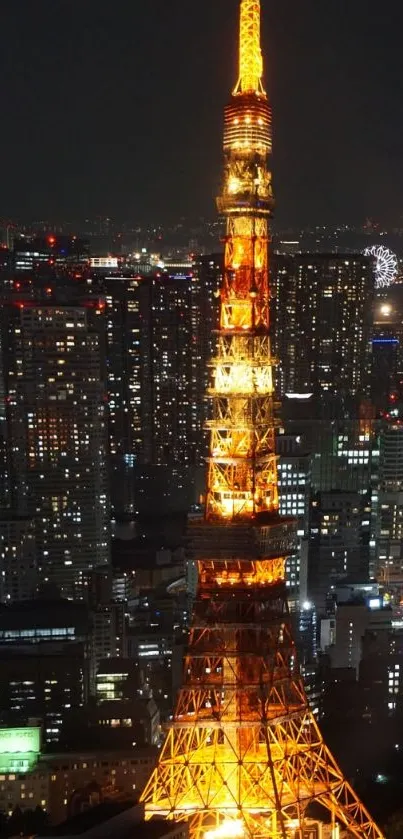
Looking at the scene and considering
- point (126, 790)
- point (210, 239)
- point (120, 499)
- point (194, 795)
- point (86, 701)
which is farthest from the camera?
point (120, 499)

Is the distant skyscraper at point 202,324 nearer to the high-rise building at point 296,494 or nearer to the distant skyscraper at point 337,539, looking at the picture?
the distant skyscraper at point 337,539

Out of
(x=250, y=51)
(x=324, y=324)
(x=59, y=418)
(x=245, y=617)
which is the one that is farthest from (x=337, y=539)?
(x=250, y=51)

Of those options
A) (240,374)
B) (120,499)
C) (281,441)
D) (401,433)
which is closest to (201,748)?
(240,374)

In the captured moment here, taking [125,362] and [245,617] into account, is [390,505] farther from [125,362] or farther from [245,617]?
[245,617]

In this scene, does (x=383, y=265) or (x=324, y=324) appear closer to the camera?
(x=383, y=265)

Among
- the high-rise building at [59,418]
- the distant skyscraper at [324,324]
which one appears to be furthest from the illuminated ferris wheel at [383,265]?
the high-rise building at [59,418]

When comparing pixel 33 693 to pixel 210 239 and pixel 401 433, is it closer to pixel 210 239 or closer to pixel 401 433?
pixel 210 239
